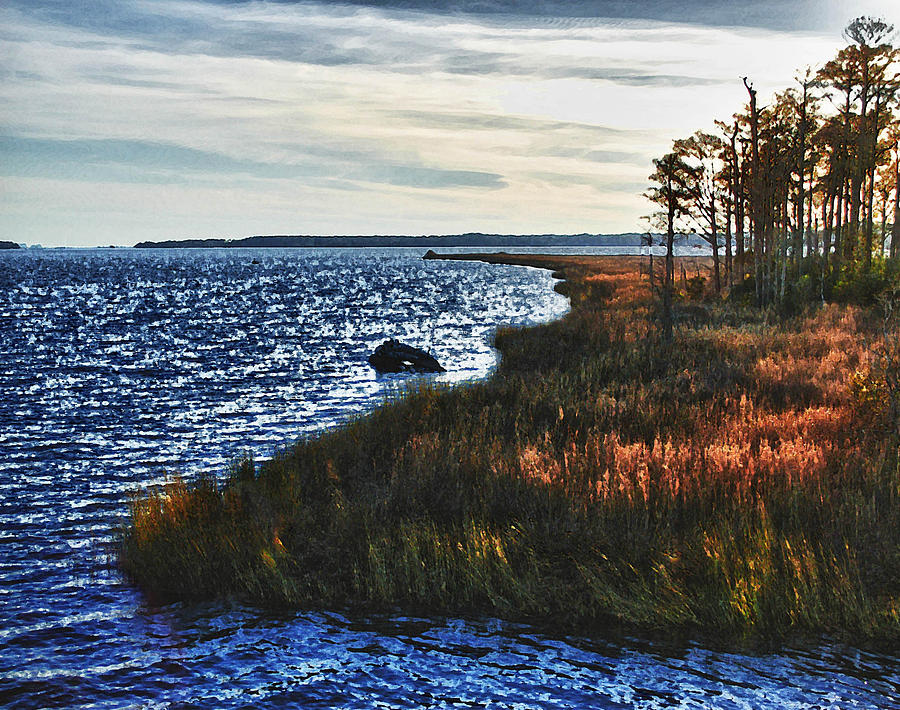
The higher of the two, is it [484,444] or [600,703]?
[484,444]

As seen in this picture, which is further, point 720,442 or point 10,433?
point 10,433

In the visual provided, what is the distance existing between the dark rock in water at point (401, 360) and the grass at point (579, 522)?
11199mm

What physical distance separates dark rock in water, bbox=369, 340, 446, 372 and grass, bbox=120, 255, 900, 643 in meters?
11.2

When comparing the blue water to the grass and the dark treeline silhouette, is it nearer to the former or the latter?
the grass

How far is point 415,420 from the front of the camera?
555 inches

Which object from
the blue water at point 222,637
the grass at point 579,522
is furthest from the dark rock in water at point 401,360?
the grass at point 579,522

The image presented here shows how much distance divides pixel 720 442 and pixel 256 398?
13688mm

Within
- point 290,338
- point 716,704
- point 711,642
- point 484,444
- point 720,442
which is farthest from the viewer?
point 290,338

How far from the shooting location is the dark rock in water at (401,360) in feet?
82.2

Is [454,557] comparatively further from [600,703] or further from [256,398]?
[256,398]

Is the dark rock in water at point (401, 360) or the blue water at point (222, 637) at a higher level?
the dark rock in water at point (401, 360)

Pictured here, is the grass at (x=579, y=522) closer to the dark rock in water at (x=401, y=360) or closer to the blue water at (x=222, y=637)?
the blue water at (x=222, y=637)

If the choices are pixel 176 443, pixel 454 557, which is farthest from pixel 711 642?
pixel 176 443

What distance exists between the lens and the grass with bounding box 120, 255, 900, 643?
7.40 m
